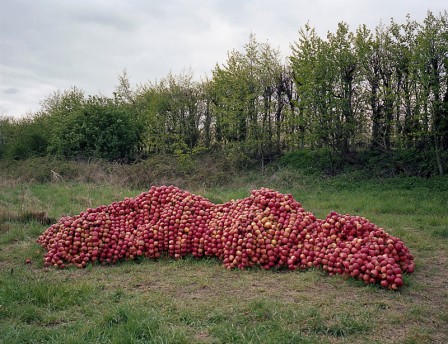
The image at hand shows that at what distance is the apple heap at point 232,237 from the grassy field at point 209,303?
215 millimetres

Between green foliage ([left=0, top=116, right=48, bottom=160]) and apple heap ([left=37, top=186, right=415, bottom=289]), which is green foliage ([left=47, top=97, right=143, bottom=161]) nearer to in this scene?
green foliage ([left=0, top=116, right=48, bottom=160])

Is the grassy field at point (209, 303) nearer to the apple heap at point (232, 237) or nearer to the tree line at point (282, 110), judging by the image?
the apple heap at point (232, 237)

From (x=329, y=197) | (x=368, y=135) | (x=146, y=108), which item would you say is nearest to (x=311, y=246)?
(x=329, y=197)

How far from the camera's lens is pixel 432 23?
46.0 feet

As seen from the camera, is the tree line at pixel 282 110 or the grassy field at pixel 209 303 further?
the tree line at pixel 282 110

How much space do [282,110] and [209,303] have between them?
53.3ft

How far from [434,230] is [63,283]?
20.0ft

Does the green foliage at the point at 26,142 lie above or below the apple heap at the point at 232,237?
above

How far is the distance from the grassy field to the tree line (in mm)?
8345

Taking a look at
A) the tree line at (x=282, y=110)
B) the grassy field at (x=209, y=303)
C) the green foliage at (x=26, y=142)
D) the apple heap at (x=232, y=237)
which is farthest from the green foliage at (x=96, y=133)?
the apple heap at (x=232, y=237)

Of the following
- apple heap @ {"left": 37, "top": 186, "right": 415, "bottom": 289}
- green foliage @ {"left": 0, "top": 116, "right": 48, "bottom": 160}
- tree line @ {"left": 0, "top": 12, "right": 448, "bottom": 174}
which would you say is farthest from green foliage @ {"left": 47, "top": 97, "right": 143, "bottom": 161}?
apple heap @ {"left": 37, "top": 186, "right": 415, "bottom": 289}

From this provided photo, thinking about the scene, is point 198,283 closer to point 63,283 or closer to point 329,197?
point 63,283

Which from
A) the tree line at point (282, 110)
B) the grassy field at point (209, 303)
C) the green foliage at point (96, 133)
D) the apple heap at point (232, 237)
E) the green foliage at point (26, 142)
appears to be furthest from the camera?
the green foliage at point (26, 142)

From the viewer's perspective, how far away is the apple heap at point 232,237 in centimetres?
541
